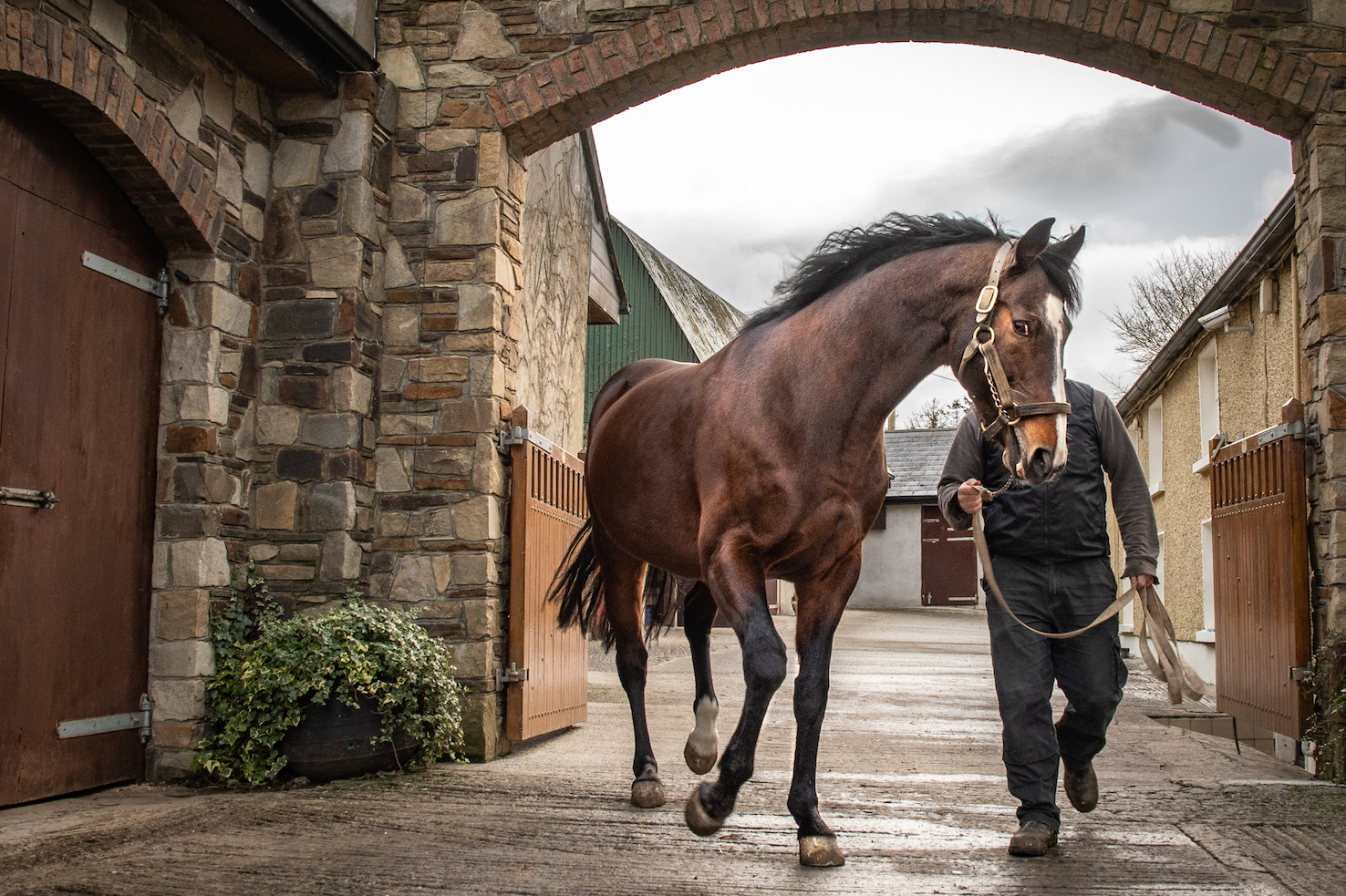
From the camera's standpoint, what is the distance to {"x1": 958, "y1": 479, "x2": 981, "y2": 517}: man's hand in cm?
367

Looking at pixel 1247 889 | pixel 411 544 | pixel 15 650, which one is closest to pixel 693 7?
pixel 411 544

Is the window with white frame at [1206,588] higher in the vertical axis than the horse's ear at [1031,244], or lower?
lower

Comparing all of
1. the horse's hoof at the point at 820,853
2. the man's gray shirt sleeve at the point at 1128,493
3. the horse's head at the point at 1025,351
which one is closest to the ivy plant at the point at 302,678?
the horse's hoof at the point at 820,853

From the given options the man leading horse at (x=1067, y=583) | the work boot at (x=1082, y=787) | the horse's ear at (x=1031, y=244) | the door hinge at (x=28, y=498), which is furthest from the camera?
the door hinge at (x=28, y=498)

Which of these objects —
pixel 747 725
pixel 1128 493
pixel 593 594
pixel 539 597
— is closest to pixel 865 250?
pixel 1128 493

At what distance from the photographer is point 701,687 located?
4445mm

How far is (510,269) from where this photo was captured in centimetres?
616

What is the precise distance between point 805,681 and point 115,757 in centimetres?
316

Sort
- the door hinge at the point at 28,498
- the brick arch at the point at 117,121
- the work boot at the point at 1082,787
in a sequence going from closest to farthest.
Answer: the work boot at the point at 1082,787, the brick arch at the point at 117,121, the door hinge at the point at 28,498

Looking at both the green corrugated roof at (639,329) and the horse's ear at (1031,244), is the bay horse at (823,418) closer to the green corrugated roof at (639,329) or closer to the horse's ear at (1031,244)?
the horse's ear at (1031,244)

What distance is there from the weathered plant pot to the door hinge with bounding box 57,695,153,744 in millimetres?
647

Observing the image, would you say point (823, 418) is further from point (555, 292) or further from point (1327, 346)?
point (555, 292)

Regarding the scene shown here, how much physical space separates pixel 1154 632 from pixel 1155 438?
1211cm

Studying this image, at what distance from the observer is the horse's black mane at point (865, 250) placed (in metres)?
3.69
